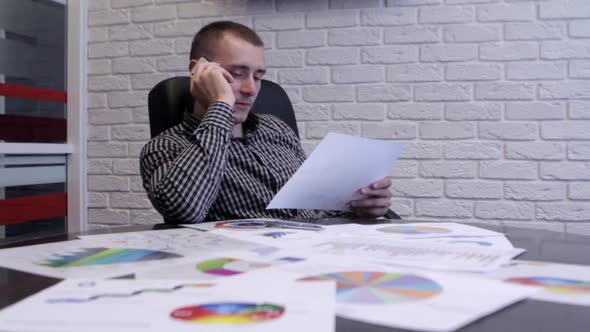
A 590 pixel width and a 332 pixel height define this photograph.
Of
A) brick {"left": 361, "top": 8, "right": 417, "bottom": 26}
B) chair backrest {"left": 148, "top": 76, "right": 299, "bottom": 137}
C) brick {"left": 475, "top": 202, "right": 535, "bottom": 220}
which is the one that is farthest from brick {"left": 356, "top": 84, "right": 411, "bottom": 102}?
chair backrest {"left": 148, "top": 76, "right": 299, "bottom": 137}

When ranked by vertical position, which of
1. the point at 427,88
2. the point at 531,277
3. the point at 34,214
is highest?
the point at 427,88

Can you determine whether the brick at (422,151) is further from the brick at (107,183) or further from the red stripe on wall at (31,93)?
the red stripe on wall at (31,93)

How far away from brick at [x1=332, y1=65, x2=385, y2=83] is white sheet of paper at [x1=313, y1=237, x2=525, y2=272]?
1380 mm

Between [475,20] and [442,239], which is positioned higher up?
[475,20]

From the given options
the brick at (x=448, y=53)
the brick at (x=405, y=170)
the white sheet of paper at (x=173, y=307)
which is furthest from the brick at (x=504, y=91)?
the white sheet of paper at (x=173, y=307)

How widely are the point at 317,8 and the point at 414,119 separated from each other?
56cm

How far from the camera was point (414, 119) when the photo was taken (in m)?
2.01

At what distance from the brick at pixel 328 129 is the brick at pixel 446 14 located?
45 centimetres

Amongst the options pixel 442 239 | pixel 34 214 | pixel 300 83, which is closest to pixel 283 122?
pixel 300 83

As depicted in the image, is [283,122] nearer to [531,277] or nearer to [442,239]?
[442,239]

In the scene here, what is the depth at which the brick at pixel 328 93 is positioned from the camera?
206cm

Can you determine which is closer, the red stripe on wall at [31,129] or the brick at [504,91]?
the brick at [504,91]

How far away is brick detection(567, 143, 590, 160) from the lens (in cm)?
188

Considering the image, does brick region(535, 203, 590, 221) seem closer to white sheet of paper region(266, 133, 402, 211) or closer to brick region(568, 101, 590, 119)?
brick region(568, 101, 590, 119)
